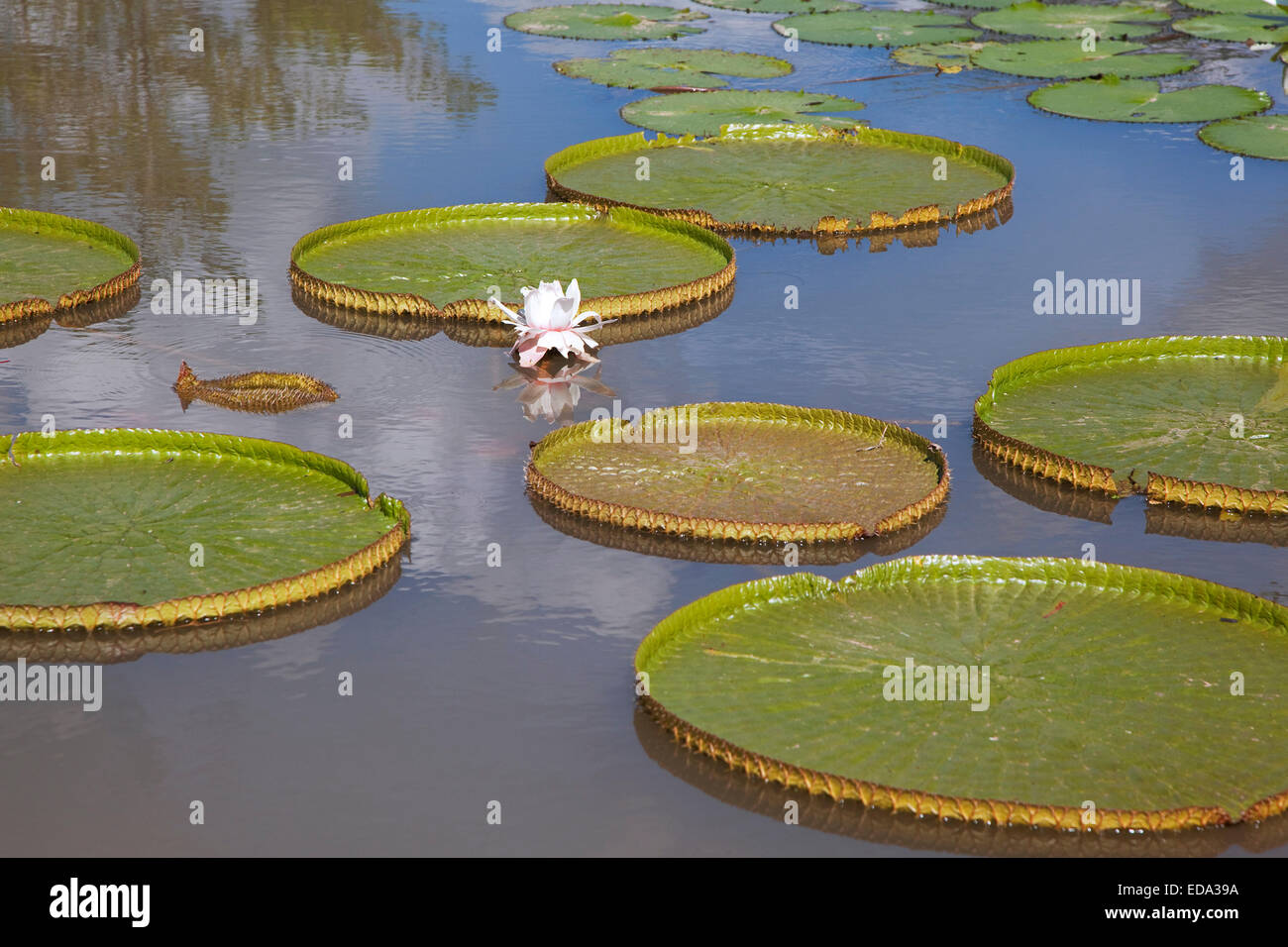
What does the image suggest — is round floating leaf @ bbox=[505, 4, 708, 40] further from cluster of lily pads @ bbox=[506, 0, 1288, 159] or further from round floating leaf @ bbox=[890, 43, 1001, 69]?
round floating leaf @ bbox=[890, 43, 1001, 69]

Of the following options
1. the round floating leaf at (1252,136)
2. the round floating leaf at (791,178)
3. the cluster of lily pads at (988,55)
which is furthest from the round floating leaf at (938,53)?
the round floating leaf at (791,178)

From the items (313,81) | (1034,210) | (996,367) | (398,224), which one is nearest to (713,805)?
(996,367)

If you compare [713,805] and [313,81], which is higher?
[313,81]

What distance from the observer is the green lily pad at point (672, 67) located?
34.8 feet

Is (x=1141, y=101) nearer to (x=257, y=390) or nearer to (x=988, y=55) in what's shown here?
(x=988, y=55)

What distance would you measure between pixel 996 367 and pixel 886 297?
1212 millimetres

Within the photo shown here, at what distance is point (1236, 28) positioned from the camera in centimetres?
1209

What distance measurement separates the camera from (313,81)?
1075 centimetres

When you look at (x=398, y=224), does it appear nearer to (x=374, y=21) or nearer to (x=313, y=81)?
(x=313, y=81)

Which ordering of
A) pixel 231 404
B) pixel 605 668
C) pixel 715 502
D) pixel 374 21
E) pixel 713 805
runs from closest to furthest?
pixel 713 805 < pixel 605 668 < pixel 715 502 < pixel 231 404 < pixel 374 21

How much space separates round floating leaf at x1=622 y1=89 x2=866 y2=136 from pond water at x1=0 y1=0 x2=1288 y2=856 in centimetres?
32

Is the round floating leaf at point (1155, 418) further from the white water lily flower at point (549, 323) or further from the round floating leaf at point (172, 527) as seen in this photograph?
the round floating leaf at point (172, 527)

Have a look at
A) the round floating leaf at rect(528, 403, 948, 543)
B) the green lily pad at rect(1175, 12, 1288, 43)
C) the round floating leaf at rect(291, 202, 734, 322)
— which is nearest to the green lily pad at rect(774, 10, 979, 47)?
the green lily pad at rect(1175, 12, 1288, 43)
